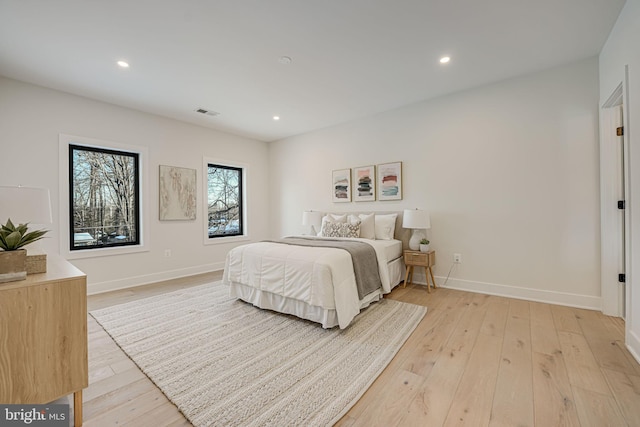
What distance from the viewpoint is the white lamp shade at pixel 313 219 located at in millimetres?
4688

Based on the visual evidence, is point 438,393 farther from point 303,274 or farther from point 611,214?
point 611,214

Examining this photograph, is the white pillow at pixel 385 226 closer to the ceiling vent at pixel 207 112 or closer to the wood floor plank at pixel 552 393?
the wood floor plank at pixel 552 393

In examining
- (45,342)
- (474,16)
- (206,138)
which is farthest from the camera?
(206,138)

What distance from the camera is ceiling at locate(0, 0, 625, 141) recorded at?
204 centimetres

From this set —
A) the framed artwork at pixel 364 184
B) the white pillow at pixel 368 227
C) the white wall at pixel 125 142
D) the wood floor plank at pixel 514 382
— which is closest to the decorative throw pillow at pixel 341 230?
the white pillow at pixel 368 227

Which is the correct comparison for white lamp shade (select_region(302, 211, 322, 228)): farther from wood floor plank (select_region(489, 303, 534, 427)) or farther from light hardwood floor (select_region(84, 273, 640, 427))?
wood floor plank (select_region(489, 303, 534, 427))

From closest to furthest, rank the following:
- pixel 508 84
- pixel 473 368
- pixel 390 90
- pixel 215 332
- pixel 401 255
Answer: pixel 473 368, pixel 215 332, pixel 508 84, pixel 390 90, pixel 401 255

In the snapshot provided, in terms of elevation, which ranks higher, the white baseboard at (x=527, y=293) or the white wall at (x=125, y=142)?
the white wall at (x=125, y=142)

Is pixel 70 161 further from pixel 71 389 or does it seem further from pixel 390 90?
pixel 390 90

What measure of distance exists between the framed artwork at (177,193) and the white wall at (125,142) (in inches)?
4.0

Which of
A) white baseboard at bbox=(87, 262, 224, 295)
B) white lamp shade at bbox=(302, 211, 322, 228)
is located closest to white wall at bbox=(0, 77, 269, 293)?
white baseboard at bbox=(87, 262, 224, 295)

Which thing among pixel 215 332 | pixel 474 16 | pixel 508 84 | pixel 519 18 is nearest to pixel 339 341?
pixel 215 332

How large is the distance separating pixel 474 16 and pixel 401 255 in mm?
2836

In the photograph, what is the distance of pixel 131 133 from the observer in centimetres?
391
